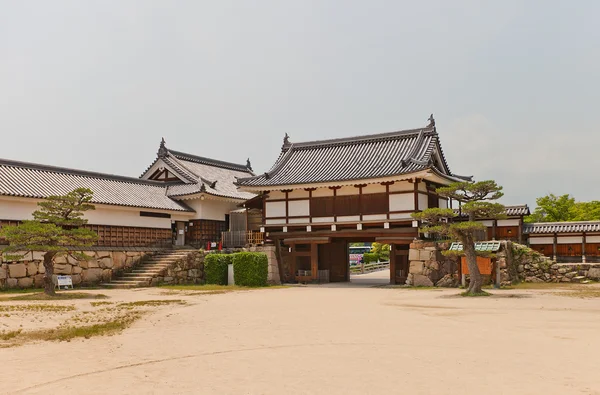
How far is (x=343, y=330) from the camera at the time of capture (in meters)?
14.3

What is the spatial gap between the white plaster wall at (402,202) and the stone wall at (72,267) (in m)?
15.6

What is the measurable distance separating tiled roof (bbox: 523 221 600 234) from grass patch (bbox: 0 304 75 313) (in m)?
29.9

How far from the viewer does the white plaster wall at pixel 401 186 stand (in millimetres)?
32406

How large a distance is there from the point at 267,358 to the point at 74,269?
2348 cm

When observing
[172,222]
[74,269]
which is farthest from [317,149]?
[74,269]

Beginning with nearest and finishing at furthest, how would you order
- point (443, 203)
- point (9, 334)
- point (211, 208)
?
point (9, 334)
point (443, 203)
point (211, 208)

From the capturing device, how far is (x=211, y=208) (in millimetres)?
41062

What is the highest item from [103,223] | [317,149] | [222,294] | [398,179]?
[317,149]

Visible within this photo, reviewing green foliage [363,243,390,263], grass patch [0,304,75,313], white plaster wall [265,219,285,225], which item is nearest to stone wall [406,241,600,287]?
white plaster wall [265,219,285,225]

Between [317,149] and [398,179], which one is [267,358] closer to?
[398,179]

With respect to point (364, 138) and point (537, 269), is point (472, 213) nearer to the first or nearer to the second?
point (537, 269)

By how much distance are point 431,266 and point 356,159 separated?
356 inches

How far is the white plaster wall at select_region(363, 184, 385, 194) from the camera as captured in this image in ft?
110

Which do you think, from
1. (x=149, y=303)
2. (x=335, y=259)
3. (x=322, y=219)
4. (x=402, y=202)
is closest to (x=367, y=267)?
(x=335, y=259)
